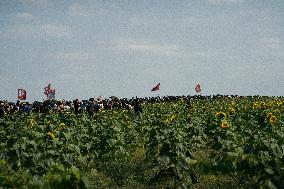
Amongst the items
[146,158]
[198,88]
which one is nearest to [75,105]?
[146,158]

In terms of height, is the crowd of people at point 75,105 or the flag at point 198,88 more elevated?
the flag at point 198,88

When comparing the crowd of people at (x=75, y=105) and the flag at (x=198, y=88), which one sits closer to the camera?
the crowd of people at (x=75, y=105)

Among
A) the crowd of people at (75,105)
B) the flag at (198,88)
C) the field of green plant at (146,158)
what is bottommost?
the field of green plant at (146,158)

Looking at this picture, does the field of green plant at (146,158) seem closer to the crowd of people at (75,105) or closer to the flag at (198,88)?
the crowd of people at (75,105)

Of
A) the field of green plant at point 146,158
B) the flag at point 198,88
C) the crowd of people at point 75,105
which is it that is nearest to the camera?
the field of green plant at point 146,158

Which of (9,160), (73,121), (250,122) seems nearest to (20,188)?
(9,160)

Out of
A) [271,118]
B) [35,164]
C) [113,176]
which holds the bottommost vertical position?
[113,176]

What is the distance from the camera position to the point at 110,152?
14586 millimetres

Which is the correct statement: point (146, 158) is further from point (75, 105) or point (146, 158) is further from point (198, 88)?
point (198, 88)

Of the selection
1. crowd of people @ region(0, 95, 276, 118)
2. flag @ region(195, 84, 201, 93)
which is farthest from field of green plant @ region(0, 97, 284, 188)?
flag @ region(195, 84, 201, 93)

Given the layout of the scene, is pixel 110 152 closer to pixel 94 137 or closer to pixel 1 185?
pixel 94 137

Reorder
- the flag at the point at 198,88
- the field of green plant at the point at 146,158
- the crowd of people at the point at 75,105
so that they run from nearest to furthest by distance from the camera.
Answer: the field of green plant at the point at 146,158 < the crowd of people at the point at 75,105 < the flag at the point at 198,88

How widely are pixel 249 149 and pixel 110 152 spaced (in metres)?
7.85

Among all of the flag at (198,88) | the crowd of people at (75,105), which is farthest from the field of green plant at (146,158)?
the flag at (198,88)
